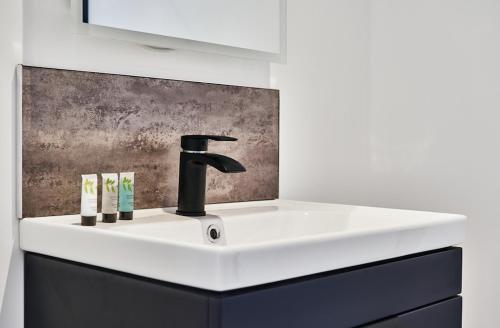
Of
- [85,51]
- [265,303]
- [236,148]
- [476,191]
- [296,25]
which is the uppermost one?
[296,25]

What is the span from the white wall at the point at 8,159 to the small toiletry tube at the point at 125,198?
20cm

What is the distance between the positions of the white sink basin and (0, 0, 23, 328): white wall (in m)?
0.03

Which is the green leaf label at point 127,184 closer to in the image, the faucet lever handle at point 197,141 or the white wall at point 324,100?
the faucet lever handle at point 197,141

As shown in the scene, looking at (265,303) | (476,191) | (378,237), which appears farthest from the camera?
(476,191)

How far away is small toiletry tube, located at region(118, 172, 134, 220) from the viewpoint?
1215 millimetres

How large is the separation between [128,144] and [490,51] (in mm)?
969

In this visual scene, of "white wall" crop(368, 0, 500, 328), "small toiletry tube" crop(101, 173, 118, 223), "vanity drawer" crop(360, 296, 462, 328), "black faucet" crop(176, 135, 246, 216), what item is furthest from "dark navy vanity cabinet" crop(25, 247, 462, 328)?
"white wall" crop(368, 0, 500, 328)

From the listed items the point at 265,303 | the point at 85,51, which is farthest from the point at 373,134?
the point at 265,303

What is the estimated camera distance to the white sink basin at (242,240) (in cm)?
86

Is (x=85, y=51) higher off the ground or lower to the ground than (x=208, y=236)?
higher

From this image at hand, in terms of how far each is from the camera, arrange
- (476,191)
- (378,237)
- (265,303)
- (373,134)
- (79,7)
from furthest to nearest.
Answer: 1. (373,134)
2. (476,191)
3. (79,7)
4. (378,237)
5. (265,303)

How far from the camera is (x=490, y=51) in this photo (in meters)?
1.65

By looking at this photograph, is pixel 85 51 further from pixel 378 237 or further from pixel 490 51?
pixel 490 51

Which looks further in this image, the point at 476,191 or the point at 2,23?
the point at 476,191
